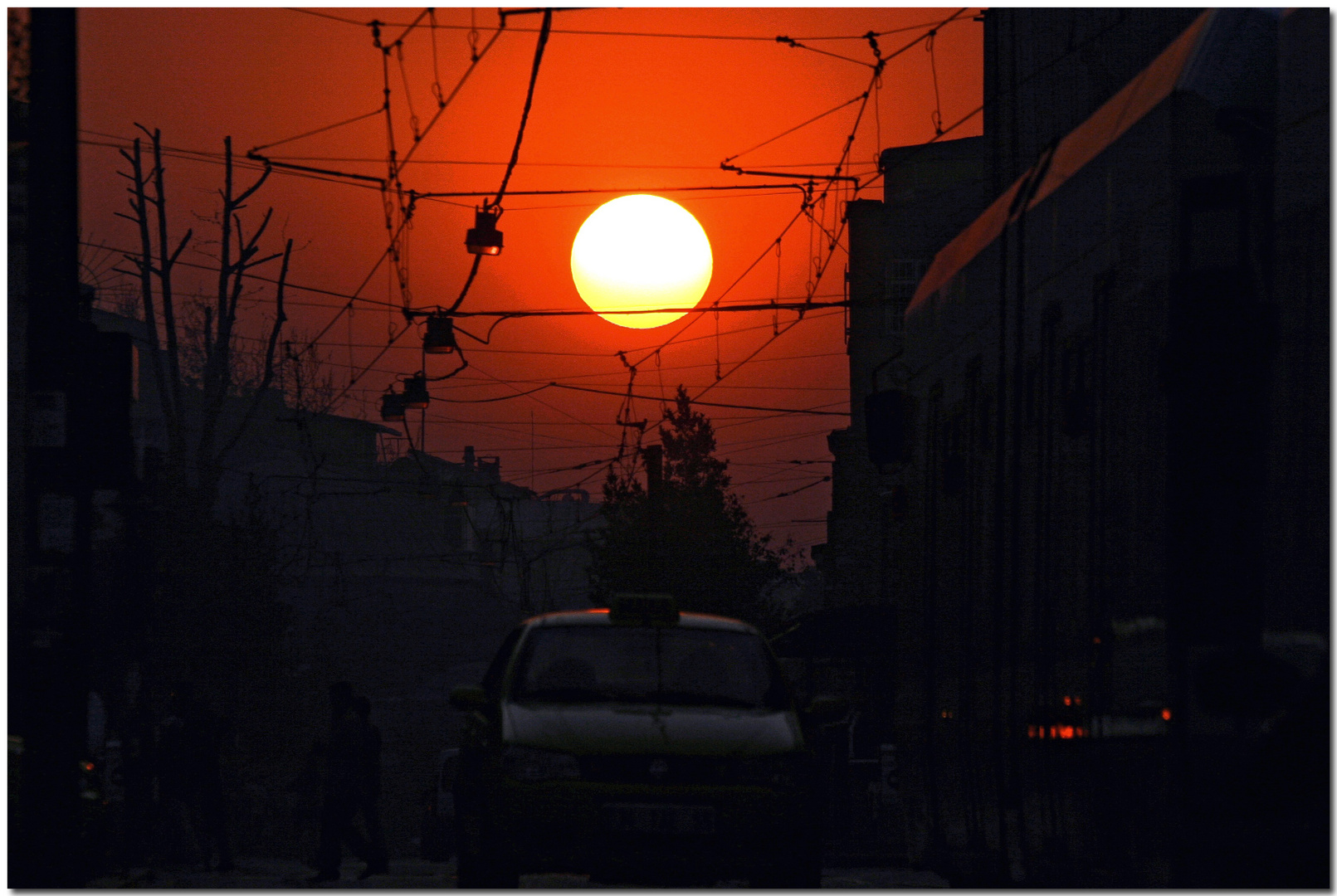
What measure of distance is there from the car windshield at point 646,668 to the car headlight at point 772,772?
0.72 metres

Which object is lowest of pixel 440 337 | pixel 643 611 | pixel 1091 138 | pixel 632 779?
pixel 632 779

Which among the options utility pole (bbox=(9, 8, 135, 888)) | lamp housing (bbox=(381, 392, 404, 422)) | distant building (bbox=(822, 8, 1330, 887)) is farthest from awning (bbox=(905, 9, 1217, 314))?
lamp housing (bbox=(381, 392, 404, 422))

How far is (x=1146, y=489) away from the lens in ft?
18.5

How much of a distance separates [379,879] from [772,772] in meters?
5.51

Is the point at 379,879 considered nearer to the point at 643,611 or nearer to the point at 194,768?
the point at 194,768

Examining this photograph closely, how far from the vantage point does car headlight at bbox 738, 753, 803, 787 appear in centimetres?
895

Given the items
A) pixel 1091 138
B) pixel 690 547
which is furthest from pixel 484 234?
pixel 690 547

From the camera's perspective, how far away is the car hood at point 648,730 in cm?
895

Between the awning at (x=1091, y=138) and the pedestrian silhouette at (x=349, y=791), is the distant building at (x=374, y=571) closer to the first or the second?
the pedestrian silhouette at (x=349, y=791)

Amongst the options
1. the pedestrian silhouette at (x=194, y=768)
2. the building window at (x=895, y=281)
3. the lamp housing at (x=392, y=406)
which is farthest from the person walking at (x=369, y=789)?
the building window at (x=895, y=281)

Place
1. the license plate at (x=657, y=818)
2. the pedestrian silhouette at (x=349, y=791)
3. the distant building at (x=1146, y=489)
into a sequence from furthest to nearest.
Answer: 1. the pedestrian silhouette at (x=349, y=791)
2. the license plate at (x=657, y=818)
3. the distant building at (x=1146, y=489)

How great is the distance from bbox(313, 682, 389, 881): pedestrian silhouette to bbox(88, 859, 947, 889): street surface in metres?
0.20

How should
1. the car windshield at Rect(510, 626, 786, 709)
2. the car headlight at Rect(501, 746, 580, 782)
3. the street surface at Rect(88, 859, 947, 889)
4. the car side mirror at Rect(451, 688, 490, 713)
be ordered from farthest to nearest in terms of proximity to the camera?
the street surface at Rect(88, 859, 947, 889)
the car windshield at Rect(510, 626, 786, 709)
the car side mirror at Rect(451, 688, 490, 713)
the car headlight at Rect(501, 746, 580, 782)

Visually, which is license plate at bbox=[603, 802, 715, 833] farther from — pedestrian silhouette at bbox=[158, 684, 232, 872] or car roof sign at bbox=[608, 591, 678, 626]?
pedestrian silhouette at bbox=[158, 684, 232, 872]
